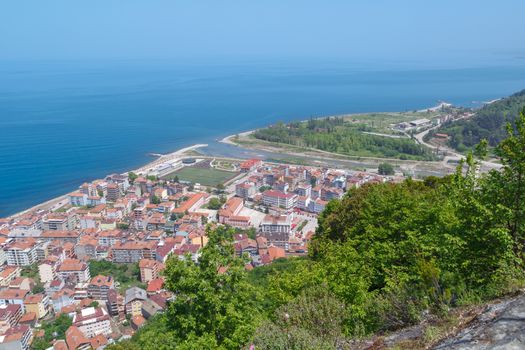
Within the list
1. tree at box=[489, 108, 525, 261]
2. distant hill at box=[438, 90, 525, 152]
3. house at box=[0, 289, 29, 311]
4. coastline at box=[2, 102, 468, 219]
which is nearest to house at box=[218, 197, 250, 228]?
house at box=[0, 289, 29, 311]

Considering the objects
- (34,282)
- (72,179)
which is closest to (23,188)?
(72,179)

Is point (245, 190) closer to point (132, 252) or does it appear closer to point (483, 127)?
point (132, 252)

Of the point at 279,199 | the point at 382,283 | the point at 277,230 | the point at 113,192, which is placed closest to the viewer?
the point at 382,283

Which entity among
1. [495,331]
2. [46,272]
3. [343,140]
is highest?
[495,331]

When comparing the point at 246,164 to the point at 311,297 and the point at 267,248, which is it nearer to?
the point at 267,248

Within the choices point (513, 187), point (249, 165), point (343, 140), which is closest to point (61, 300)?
point (513, 187)

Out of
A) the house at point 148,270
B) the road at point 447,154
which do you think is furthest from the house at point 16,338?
the road at point 447,154

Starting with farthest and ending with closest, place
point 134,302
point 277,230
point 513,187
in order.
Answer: point 277,230
point 134,302
point 513,187

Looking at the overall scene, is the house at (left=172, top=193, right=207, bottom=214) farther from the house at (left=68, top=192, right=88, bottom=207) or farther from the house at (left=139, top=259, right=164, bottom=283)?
the house at (left=139, top=259, right=164, bottom=283)
